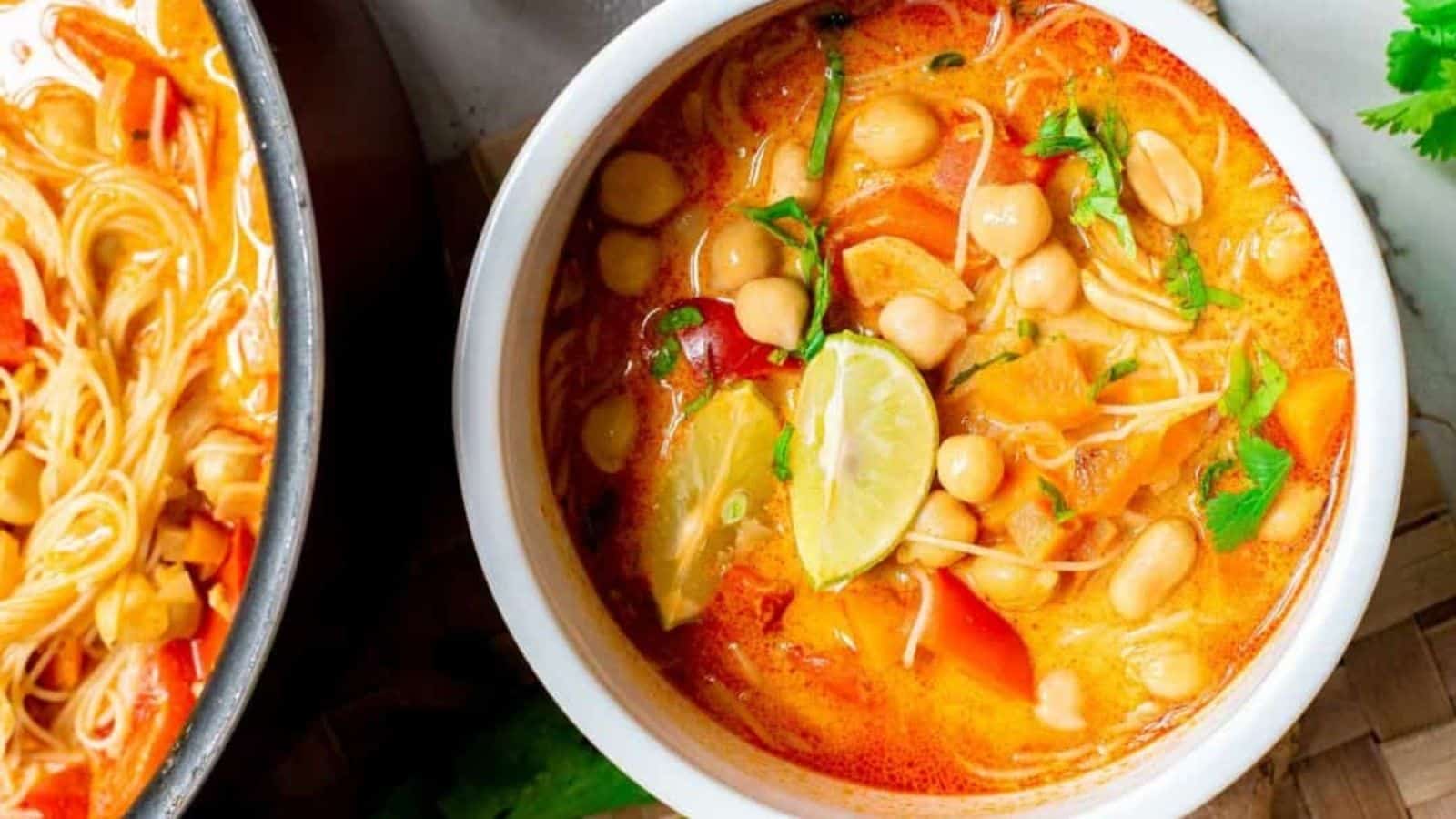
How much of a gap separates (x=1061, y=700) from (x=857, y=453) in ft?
1.16

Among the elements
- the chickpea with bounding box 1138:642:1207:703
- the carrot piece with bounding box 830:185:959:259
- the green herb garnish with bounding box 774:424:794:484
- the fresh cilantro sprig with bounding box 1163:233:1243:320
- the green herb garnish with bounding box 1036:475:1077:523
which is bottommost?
the chickpea with bounding box 1138:642:1207:703

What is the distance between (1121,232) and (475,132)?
80 centimetres

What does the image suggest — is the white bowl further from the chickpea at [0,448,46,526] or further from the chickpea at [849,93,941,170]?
the chickpea at [0,448,46,526]

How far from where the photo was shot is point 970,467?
65.4 inches

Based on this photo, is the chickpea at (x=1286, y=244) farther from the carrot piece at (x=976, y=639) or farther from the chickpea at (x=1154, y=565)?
the carrot piece at (x=976, y=639)

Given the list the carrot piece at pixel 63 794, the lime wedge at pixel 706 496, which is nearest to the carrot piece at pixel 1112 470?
the lime wedge at pixel 706 496

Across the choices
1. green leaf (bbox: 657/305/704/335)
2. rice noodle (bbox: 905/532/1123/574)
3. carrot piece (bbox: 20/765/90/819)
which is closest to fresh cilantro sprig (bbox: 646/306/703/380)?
green leaf (bbox: 657/305/704/335)

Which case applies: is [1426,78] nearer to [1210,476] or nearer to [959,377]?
[1210,476]

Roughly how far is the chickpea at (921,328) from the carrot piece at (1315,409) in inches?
13.8

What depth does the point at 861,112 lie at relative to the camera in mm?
1703

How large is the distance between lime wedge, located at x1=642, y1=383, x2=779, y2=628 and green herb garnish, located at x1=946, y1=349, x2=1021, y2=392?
20 centimetres

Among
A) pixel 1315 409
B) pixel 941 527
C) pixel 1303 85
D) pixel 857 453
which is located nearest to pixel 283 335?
pixel 857 453

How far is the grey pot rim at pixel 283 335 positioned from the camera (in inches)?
55.6

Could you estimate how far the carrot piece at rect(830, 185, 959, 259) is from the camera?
1.70 m
